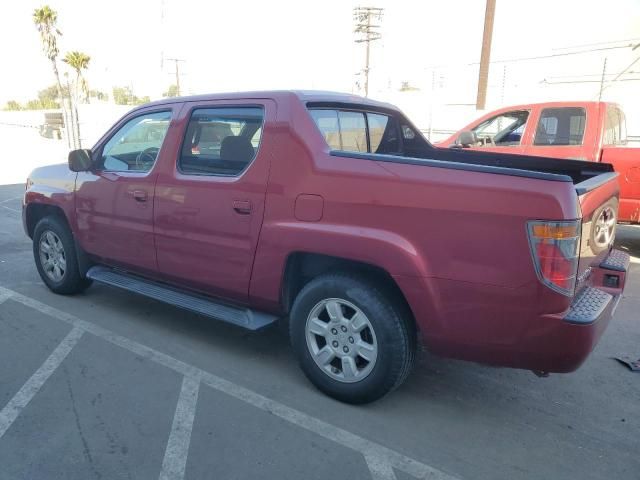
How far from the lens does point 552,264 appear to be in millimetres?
2582

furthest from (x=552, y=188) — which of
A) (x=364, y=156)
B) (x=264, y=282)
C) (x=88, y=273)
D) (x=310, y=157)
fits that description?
(x=88, y=273)

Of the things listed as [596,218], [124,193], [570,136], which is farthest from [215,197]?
[570,136]

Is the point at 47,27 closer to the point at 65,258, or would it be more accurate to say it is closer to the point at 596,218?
the point at 65,258

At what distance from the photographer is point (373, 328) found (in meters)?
3.07

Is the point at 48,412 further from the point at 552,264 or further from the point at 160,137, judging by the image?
the point at 552,264

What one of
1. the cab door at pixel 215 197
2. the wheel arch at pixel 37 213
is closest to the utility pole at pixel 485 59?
the wheel arch at pixel 37 213

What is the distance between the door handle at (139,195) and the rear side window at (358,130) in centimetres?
151

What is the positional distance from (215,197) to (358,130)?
119 centimetres

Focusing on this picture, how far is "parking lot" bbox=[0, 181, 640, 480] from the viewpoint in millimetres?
2723

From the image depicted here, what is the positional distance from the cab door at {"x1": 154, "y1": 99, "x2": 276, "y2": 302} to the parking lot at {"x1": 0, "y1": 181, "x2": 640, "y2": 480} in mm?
609

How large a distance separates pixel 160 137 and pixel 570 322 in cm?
313

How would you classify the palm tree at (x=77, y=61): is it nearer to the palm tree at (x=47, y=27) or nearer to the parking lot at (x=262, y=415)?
the palm tree at (x=47, y=27)

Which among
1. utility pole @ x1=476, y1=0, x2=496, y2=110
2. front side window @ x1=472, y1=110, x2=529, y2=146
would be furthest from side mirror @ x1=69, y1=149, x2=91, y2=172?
utility pole @ x1=476, y1=0, x2=496, y2=110

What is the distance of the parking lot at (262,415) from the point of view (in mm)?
2723
